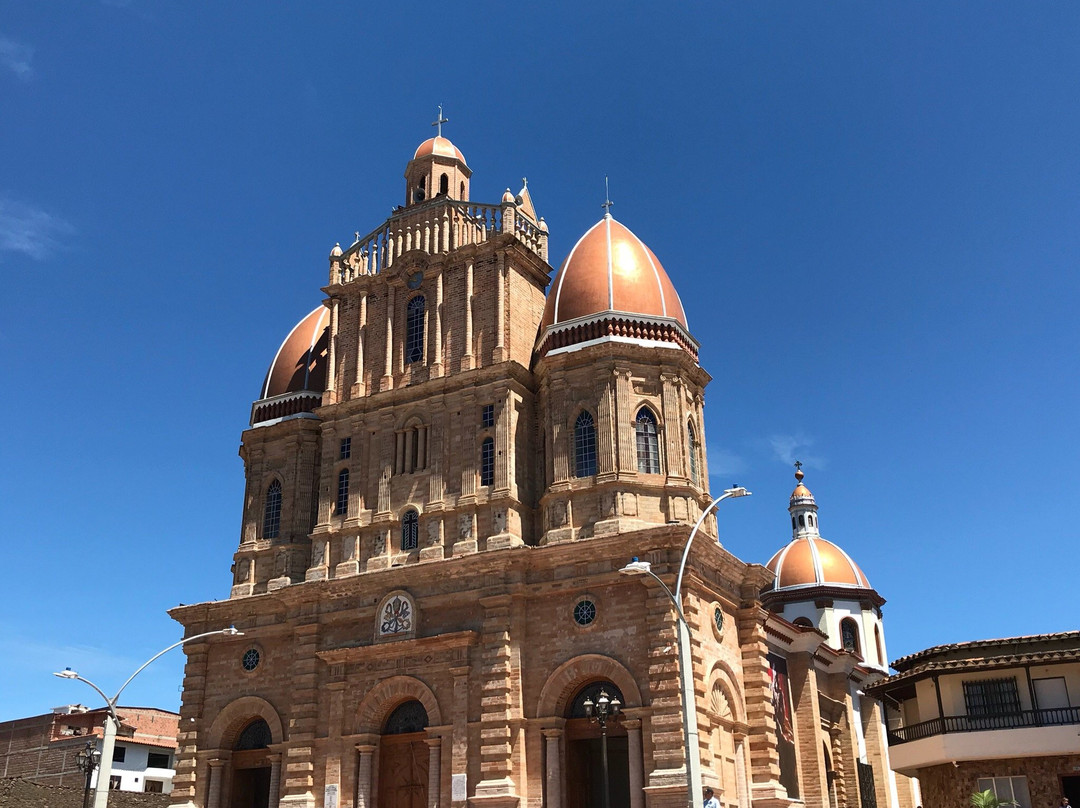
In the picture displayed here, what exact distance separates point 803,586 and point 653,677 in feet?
119

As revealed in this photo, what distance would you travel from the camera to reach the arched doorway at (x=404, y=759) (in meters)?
35.5

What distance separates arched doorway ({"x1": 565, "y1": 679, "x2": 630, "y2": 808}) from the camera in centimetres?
3328

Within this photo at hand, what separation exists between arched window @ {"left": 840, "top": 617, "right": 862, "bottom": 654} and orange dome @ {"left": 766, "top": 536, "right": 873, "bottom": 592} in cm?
225

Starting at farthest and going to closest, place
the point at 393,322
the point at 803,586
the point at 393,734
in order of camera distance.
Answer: the point at 803,586 → the point at 393,322 → the point at 393,734

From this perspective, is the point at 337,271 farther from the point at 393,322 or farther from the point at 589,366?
the point at 589,366

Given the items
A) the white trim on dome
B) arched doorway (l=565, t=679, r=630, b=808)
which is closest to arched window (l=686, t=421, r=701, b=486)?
the white trim on dome

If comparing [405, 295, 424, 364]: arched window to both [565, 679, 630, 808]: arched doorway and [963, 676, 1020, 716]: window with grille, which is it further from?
[963, 676, 1020, 716]: window with grille

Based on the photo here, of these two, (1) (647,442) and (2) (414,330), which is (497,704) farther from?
(2) (414,330)

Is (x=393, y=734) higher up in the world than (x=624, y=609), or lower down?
lower down

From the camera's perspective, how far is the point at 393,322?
42.3m

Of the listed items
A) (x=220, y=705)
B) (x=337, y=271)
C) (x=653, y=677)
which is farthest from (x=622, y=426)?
(x=220, y=705)

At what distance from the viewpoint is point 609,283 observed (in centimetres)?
3916

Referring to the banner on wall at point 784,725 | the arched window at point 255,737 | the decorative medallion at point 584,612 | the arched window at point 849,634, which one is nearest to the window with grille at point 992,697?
A: the banner on wall at point 784,725

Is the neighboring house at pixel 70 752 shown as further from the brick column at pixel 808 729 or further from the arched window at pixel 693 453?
the arched window at pixel 693 453
